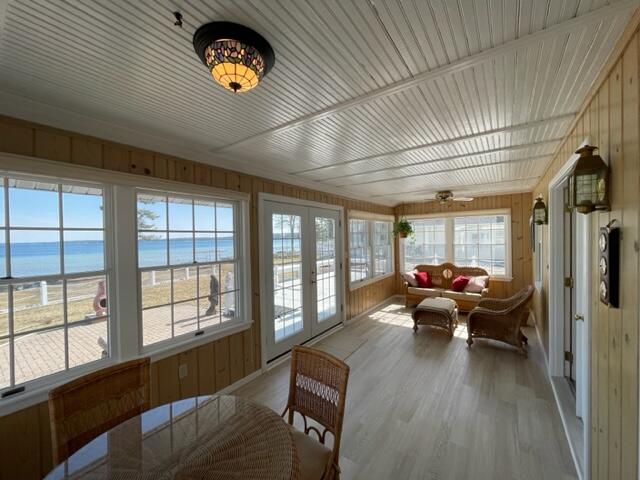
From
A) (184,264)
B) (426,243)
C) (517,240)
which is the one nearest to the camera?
(184,264)

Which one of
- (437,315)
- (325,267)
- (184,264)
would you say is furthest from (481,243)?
(184,264)

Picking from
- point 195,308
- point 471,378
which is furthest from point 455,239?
point 195,308

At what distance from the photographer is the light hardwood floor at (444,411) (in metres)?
1.86

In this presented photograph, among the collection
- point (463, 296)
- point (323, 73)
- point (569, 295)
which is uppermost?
point (323, 73)

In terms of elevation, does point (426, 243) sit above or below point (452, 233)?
below

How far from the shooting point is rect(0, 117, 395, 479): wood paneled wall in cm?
163

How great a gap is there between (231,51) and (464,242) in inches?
241

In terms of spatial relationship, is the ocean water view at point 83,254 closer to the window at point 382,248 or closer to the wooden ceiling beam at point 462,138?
the wooden ceiling beam at point 462,138

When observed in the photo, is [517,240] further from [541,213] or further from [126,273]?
[126,273]

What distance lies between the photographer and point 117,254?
81.9 inches

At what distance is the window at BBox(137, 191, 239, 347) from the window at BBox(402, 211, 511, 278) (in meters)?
4.91

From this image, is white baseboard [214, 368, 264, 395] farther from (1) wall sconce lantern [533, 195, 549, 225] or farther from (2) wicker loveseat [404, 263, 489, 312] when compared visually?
(1) wall sconce lantern [533, 195, 549, 225]

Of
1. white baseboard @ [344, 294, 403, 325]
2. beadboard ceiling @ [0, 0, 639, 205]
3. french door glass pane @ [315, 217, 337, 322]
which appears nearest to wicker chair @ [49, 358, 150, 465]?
beadboard ceiling @ [0, 0, 639, 205]

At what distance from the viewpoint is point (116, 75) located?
4.58 ft
